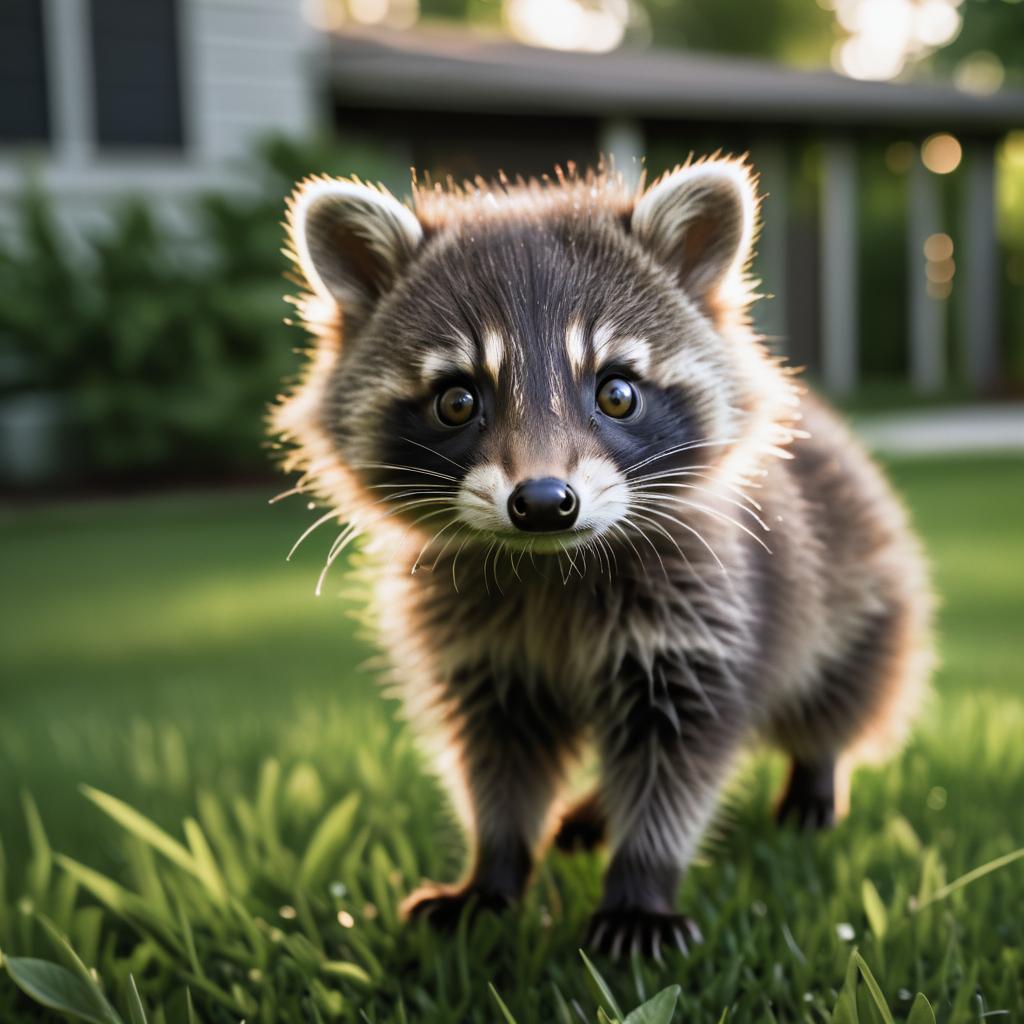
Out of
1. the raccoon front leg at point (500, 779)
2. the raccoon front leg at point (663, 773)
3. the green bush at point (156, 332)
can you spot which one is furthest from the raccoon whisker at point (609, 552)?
the green bush at point (156, 332)

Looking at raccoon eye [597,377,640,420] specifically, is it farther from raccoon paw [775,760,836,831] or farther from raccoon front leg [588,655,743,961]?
raccoon paw [775,760,836,831]

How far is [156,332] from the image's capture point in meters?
9.01

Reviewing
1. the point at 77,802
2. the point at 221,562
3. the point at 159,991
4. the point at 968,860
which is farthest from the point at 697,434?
the point at 221,562

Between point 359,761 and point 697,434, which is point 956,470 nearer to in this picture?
point 359,761

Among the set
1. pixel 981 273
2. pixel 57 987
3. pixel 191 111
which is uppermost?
pixel 191 111

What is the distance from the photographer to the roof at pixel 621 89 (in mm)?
13336

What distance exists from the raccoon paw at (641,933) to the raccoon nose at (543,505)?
34.9 inches

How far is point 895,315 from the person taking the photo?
18922 mm

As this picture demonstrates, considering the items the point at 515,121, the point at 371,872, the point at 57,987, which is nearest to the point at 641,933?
the point at 371,872

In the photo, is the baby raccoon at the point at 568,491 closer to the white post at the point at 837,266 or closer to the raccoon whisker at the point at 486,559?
the raccoon whisker at the point at 486,559

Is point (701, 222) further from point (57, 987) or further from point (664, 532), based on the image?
point (57, 987)

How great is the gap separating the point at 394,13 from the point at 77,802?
3434 cm

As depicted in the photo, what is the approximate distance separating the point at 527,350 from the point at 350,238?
21.8 inches

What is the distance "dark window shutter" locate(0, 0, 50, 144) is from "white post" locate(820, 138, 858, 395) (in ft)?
33.7
